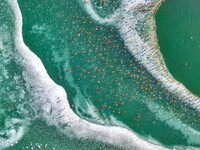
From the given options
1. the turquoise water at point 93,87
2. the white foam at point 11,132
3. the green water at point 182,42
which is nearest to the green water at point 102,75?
the turquoise water at point 93,87

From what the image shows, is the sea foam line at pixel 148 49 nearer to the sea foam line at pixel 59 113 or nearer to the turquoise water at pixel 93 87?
the turquoise water at pixel 93 87

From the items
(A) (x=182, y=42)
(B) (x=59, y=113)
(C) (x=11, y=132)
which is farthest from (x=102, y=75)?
(C) (x=11, y=132)

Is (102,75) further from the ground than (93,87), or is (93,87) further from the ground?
(102,75)

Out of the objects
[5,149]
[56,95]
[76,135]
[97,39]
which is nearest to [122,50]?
[97,39]

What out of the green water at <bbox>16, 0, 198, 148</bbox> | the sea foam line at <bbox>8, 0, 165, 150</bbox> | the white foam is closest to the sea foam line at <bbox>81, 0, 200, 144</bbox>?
the green water at <bbox>16, 0, 198, 148</bbox>

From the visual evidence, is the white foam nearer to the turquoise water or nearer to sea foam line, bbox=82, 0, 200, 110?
the turquoise water

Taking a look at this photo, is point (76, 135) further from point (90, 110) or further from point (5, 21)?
point (5, 21)

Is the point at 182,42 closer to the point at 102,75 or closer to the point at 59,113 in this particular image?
the point at 102,75
